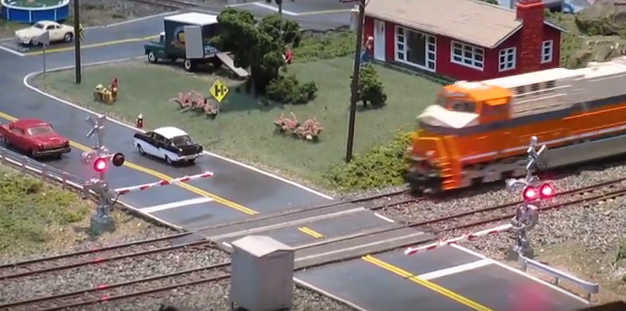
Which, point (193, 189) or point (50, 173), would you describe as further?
point (50, 173)

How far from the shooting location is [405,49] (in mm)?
49688

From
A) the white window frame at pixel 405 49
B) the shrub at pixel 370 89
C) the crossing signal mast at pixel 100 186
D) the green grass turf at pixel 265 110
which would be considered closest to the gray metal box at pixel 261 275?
the crossing signal mast at pixel 100 186

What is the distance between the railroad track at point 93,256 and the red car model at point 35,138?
792 cm

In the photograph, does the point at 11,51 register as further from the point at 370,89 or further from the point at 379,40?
the point at 370,89

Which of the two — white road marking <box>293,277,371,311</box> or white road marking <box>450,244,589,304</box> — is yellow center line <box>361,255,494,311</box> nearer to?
white road marking <box>293,277,371,311</box>

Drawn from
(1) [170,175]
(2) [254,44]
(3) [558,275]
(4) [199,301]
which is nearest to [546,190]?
(3) [558,275]

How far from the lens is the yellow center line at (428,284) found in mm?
27580

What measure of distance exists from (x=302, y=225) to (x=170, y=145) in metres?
6.39

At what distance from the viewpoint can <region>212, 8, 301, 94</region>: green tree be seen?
42.6 m

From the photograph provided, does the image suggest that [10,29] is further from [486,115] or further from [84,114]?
[486,115]

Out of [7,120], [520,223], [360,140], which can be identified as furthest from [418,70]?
[520,223]

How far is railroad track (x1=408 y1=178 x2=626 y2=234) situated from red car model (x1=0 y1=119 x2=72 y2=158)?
11954 mm

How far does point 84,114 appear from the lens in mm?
42781

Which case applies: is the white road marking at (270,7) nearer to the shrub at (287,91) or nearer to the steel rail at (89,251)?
the shrub at (287,91)
